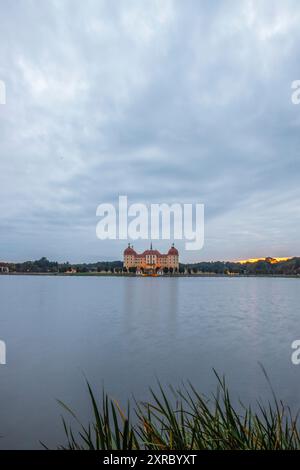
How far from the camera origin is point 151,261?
15225 cm

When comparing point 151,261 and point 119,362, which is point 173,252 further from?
point 119,362

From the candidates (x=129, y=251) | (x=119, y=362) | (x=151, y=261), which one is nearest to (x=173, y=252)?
(x=151, y=261)

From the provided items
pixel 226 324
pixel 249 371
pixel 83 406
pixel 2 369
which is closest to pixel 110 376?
pixel 83 406

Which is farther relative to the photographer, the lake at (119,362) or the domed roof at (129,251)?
the domed roof at (129,251)

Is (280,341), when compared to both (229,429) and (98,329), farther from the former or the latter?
(229,429)

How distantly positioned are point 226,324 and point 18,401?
60.9 feet

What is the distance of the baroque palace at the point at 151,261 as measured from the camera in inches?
5994

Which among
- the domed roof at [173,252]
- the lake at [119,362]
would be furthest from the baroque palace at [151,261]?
the lake at [119,362]

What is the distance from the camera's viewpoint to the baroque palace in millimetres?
152250

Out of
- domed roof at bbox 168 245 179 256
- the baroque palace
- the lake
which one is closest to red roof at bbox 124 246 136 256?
the baroque palace

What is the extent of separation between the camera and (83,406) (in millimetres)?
8328

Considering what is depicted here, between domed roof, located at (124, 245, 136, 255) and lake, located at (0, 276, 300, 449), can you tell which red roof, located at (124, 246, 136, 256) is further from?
lake, located at (0, 276, 300, 449)

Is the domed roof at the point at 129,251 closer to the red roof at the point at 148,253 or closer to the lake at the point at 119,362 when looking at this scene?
the red roof at the point at 148,253

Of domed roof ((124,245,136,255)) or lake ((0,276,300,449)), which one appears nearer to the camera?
lake ((0,276,300,449))
